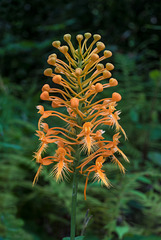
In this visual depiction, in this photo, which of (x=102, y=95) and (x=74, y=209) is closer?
(x=74, y=209)

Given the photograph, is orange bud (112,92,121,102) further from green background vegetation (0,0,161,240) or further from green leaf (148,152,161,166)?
green leaf (148,152,161,166)

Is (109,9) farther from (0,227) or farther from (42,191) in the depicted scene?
(0,227)

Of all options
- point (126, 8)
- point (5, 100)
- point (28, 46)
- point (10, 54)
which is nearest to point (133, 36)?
point (126, 8)

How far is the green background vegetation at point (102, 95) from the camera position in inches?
99.1

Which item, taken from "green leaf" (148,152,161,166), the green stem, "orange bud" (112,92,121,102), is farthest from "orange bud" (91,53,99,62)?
"green leaf" (148,152,161,166)

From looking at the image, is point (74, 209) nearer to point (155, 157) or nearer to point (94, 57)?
point (94, 57)

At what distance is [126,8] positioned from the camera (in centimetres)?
482

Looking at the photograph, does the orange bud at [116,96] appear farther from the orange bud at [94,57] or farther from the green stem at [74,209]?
the green stem at [74,209]

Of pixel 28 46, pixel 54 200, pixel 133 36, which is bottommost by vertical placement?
pixel 54 200

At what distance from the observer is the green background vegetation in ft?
8.26

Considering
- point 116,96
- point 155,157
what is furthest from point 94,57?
point 155,157

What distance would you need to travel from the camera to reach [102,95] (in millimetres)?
2838

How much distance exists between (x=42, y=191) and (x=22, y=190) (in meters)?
0.59

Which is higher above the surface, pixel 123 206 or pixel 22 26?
pixel 22 26
